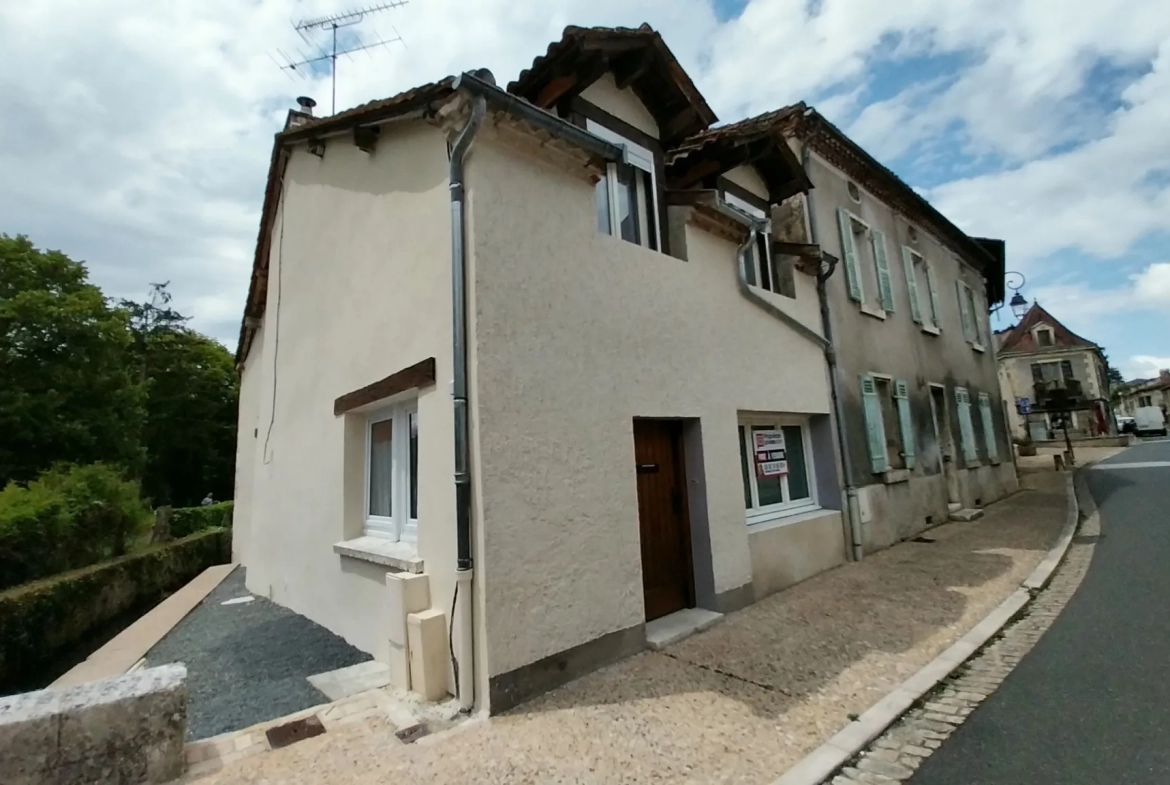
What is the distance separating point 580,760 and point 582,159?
4.63m

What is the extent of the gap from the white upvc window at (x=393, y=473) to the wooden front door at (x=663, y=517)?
87.6 inches

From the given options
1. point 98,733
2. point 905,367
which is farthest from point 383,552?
point 905,367

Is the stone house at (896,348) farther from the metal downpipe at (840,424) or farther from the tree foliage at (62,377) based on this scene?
the tree foliage at (62,377)

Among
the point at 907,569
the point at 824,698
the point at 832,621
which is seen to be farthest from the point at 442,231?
the point at 907,569

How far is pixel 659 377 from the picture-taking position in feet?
17.8

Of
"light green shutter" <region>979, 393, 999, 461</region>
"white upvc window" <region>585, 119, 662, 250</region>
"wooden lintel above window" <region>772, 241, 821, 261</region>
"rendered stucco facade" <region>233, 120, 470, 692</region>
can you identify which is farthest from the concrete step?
"light green shutter" <region>979, 393, 999, 461</region>

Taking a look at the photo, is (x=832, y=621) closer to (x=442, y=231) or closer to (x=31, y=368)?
(x=442, y=231)

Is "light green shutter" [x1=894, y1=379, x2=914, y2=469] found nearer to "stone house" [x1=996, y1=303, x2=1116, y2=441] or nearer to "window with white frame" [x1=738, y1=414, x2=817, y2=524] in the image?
"window with white frame" [x1=738, y1=414, x2=817, y2=524]

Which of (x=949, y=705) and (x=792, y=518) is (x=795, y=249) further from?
(x=949, y=705)

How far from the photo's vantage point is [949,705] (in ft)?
12.0

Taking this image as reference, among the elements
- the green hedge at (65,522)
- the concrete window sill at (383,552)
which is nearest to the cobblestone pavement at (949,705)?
the concrete window sill at (383,552)

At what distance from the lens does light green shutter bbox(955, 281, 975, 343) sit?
14.1 metres

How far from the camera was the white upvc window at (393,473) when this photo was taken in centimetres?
535

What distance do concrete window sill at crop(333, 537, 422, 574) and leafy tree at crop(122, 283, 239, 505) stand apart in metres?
34.2
